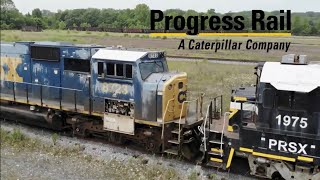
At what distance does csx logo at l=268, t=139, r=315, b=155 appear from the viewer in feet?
26.6

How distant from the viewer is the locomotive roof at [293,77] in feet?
25.4

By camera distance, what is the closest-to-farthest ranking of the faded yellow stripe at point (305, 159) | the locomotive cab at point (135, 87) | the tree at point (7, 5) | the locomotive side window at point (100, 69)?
the faded yellow stripe at point (305, 159)
the locomotive cab at point (135, 87)
the locomotive side window at point (100, 69)
the tree at point (7, 5)

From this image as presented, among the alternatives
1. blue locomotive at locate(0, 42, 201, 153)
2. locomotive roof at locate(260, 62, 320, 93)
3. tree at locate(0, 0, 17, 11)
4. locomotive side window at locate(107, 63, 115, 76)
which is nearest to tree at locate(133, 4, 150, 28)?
blue locomotive at locate(0, 42, 201, 153)

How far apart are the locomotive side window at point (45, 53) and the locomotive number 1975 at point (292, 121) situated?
8.14m

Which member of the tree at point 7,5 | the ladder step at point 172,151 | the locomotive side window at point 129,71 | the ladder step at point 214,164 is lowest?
the ladder step at point 214,164

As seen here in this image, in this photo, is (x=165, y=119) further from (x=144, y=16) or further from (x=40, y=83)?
(x=144, y=16)

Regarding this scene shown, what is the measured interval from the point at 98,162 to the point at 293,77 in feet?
18.9

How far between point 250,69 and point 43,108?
13.4 metres

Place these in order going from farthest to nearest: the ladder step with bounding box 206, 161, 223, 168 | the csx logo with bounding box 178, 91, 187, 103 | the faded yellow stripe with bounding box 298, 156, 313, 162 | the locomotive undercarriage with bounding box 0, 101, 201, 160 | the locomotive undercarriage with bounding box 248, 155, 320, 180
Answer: the csx logo with bounding box 178, 91, 187, 103 < the locomotive undercarriage with bounding box 0, 101, 201, 160 < the ladder step with bounding box 206, 161, 223, 168 < the locomotive undercarriage with bounding box 248, 155, 320, 180 < the faded yellow stripe with bounding box 298, 156, 313, 162

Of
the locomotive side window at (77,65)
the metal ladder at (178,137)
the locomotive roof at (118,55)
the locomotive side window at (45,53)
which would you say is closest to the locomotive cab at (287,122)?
the metal ladder at (178,137)

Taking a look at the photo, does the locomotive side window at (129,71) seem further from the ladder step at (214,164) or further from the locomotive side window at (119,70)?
the ladder step at (214,164)

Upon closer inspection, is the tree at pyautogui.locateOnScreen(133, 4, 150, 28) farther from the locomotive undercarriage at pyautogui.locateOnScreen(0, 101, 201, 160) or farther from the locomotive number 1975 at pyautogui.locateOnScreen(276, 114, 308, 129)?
the locomotive number 1975 at pyautogui.locateOnScreen(276, 114, 308, 129)

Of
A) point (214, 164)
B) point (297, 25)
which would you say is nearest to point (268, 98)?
point (214, 164)

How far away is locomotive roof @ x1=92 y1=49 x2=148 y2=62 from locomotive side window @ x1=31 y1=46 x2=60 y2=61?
6.64 feet
